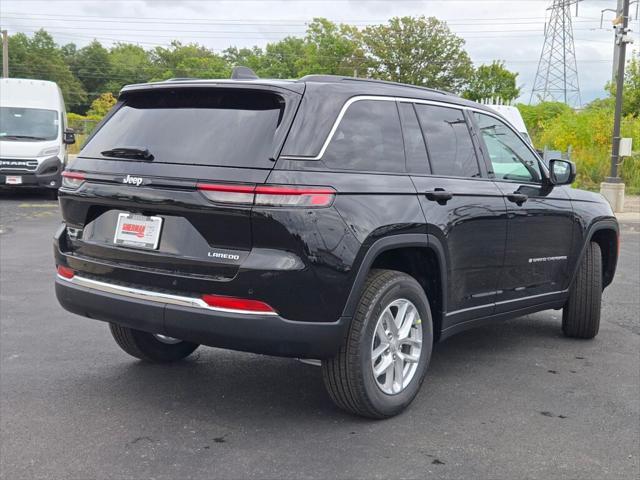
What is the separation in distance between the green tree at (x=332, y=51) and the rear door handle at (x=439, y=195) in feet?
237

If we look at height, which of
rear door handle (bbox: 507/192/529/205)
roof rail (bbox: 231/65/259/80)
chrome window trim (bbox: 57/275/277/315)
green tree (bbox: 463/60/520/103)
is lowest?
chrome window trim (bbox: 57/275/277/315)

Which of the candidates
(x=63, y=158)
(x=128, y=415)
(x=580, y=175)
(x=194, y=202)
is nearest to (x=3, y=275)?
(x=128, y=415)

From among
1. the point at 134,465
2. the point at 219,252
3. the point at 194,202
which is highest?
the point at 194,202

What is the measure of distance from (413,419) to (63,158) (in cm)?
1493

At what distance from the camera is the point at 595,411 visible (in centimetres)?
454

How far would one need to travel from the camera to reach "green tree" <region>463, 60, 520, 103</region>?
78000 millimetres

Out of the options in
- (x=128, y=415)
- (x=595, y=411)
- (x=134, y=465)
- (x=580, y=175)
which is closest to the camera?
(x=134, y=465)

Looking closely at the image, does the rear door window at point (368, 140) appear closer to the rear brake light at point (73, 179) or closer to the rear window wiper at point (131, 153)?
the rear window wiper at point (131, 153)

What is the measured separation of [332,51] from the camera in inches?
3268

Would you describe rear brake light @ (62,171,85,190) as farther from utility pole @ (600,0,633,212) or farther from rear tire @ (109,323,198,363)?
utility pole @ (600,0,633,212)

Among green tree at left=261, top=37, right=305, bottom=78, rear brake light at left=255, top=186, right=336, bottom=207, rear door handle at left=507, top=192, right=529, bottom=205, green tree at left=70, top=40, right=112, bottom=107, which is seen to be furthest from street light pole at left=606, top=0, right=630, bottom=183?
green tree at left=70, top=40, right=112, bottom=107

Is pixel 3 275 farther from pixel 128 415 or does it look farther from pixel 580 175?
pixel 580 175

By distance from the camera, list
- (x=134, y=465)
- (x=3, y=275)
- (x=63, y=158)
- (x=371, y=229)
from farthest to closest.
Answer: (x=63, y=158) < (x=3, y=275) < (x=371, y=229) < (x=134, y=465)

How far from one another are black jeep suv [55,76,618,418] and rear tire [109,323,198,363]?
18mm
